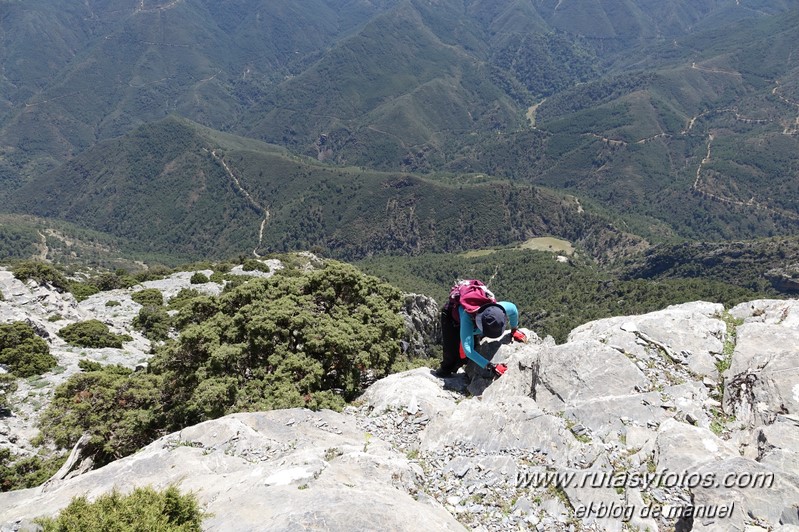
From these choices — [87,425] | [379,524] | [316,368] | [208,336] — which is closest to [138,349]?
[87,425]

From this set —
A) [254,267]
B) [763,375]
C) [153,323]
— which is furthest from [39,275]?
[763,375]

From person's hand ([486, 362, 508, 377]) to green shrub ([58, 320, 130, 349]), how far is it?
31.1 meters

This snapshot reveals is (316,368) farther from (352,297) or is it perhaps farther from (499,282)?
(499,282)

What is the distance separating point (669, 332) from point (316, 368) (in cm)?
1135

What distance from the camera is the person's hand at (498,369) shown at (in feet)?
46.8

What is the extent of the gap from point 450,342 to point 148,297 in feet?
139

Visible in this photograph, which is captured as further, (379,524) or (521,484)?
(521,484)

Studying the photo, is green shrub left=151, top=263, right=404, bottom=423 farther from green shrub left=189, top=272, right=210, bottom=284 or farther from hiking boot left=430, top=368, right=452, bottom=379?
green shrub left=189, top=272, right=210, bottom=284

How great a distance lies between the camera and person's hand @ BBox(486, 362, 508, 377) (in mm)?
14277

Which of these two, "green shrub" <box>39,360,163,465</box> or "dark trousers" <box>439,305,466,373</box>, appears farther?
"green shrub" <box>39,360,163,465</box>

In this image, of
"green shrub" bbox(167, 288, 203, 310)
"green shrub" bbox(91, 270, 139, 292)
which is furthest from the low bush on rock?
"green shrub" bbox(91, 270, 139, 292)

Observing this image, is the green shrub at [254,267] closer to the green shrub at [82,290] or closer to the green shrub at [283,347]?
the green shrub at [82,290]

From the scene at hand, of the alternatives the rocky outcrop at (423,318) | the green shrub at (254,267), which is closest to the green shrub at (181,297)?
the green shrub at (254,267)

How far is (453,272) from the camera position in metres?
163
